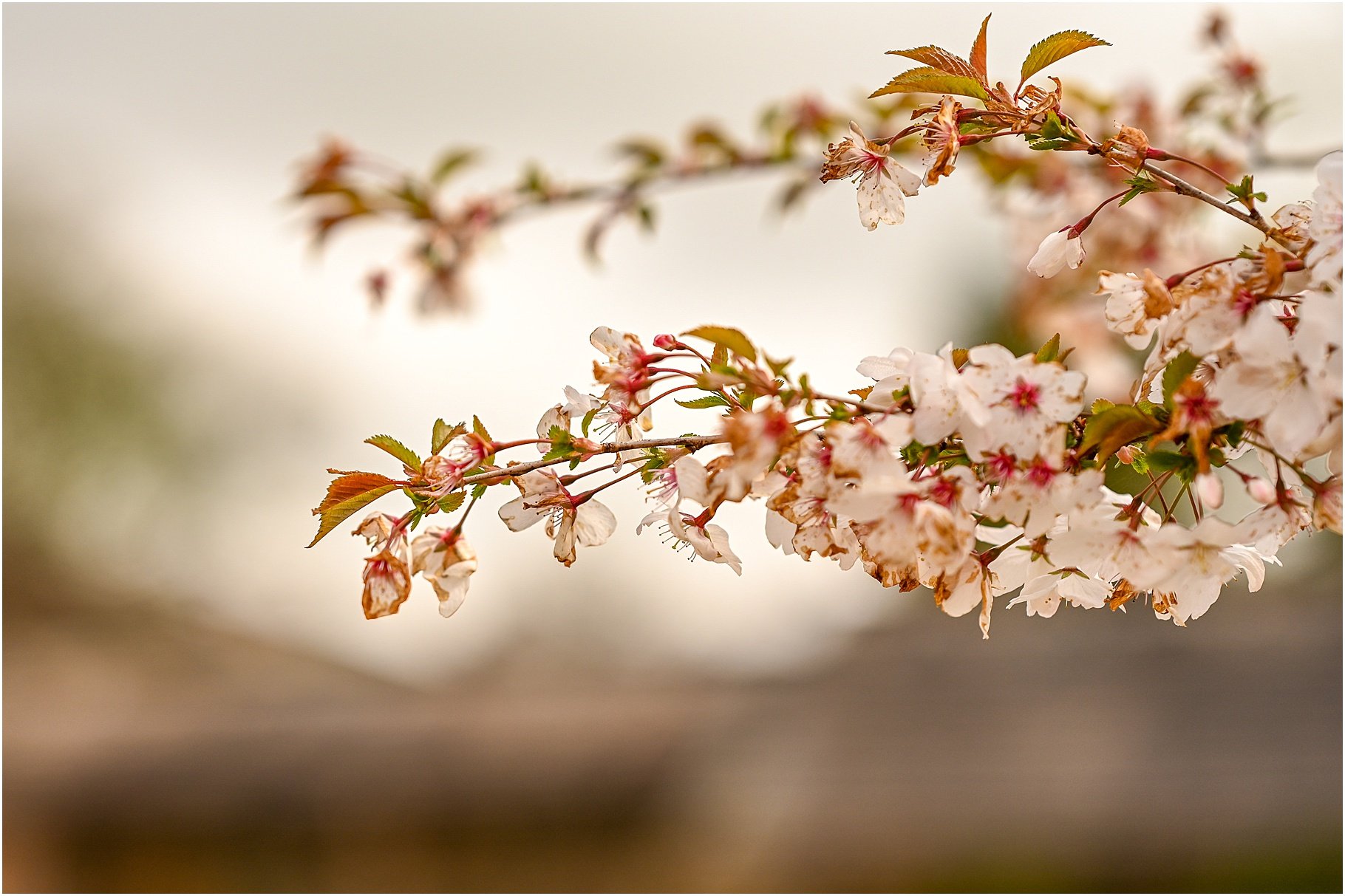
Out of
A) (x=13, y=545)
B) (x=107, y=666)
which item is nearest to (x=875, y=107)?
(x=107, y=666)

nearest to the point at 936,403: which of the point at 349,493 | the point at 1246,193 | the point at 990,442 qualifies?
the point at 990,442

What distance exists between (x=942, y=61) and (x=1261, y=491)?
0.32 metres

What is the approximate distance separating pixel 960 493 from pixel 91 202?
12.8 meters

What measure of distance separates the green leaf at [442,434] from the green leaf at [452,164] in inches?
35.7

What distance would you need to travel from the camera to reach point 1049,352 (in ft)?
1.76

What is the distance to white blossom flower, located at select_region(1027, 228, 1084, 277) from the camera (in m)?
0.62

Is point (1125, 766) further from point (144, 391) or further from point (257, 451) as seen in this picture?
point (144, 391)

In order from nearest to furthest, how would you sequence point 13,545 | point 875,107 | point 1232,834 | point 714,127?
point 875,107
point 714,127
point 1232,834
point 13,545

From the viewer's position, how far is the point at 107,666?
1070cm

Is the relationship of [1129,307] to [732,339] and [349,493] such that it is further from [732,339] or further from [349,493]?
[349,493]

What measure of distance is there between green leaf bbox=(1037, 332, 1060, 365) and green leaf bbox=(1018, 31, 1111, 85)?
0.58 ft

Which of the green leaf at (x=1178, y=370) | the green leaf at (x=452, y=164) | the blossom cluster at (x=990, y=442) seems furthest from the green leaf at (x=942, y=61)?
the green leaf at (x=452, y=164)

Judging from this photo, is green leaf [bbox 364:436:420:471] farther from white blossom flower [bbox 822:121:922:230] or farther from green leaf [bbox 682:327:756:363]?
white blossom flower [bbox 822:121:922:230]

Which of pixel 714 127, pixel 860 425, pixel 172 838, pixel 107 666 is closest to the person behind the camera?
pixel 860 425
